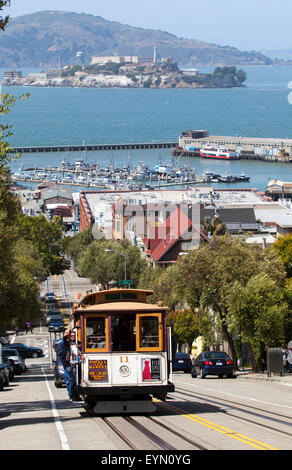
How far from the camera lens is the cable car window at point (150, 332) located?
21.1m

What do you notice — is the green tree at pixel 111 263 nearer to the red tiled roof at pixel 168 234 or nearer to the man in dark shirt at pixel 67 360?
the red tiled roof at pixel 168 234

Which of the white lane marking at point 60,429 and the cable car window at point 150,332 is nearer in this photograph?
the white lane marking at point 60,429

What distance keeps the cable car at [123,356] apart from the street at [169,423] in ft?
1.75

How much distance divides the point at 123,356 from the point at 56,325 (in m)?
65.9

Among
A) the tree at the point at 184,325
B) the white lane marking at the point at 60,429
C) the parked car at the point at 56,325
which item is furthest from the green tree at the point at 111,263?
the white lane marking at the point at 60,429

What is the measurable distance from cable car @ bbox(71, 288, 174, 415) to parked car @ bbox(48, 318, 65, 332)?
2541 inches

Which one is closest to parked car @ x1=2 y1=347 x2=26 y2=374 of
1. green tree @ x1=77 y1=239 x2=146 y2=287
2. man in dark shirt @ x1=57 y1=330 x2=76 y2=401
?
man in dark shirt @ x1=57 y1=330 x2=76 y2=401

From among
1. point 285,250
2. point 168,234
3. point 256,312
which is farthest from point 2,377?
point 168,234

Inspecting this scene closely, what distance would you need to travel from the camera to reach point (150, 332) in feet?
69.5

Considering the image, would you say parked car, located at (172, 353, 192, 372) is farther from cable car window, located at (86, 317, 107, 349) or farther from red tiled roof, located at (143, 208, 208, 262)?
red tiled roof, located at (143, 208, 208, 262)

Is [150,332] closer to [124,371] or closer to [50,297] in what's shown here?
[124,371]
